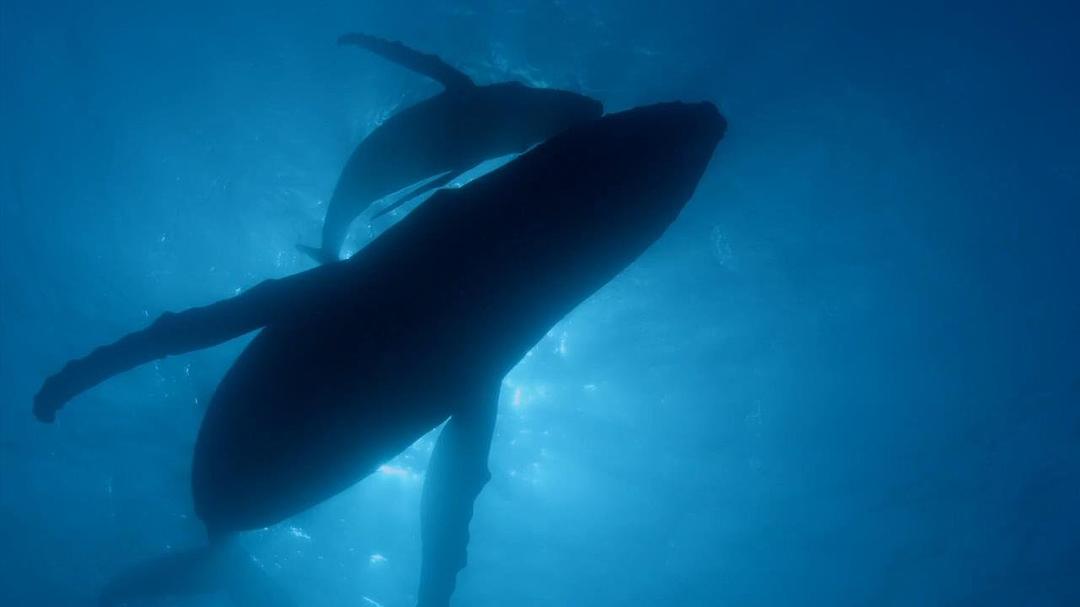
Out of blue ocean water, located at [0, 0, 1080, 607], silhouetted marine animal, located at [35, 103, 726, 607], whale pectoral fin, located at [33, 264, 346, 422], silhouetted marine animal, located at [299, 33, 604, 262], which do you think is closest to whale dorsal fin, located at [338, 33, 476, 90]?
silhouetted marine animal, located at [299, 33, 604, 262]

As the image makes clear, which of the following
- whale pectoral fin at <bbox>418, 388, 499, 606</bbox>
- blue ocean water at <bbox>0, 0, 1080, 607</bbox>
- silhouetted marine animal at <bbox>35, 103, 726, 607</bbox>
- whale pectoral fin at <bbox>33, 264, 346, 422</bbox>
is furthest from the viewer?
blue ocean water at <bbox>0, 0, 1080, 607</bbox>

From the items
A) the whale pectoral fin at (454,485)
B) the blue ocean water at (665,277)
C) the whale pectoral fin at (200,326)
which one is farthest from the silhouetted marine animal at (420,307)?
the blue ocean water at (665,277)

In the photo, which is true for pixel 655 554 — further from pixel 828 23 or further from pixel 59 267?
pixel 59 267

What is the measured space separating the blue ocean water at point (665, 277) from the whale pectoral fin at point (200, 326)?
5783mm

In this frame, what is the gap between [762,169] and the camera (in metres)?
9.15

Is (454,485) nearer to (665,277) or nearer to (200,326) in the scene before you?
(200,326)

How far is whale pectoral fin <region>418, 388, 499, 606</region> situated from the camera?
3076 mm

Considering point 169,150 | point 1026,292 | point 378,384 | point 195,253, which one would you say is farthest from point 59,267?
point 1026,292

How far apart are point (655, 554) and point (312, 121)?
15.3 meters

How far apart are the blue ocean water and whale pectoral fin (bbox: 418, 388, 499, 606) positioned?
5.83 meters

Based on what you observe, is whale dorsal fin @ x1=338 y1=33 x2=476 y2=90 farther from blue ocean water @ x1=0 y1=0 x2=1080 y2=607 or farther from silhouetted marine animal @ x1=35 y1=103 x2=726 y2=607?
blue ocean water @ x1=0 y1=0 x2=1080 y2=607

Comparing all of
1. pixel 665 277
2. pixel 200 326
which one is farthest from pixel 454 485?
pixel 665 277

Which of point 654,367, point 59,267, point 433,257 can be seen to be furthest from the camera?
point 59,267

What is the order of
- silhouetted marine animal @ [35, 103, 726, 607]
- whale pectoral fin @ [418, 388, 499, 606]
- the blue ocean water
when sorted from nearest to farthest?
1. silhouetted marine animal @ [35, 103, 726, 607]
2. whale pectoral fin @ [418, 388, 499, 606]
3. the blue ocean water
